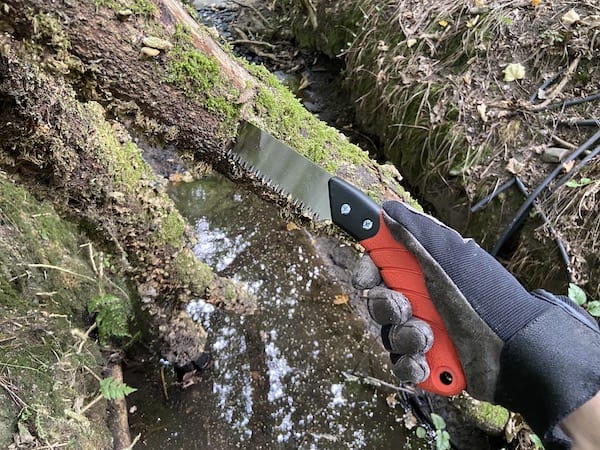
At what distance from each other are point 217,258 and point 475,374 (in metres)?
2.54

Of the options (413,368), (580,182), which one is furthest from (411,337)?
(580,182)

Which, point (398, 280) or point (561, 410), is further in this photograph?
point (398, 280)

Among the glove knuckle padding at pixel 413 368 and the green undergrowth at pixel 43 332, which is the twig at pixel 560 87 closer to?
the glove knuckle padding at pixel 413 368

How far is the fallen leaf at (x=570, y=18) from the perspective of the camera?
10.5ft

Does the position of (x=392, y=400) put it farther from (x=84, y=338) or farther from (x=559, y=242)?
(x=84, y=338)

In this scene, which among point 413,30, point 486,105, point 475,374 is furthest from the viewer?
point 413,30

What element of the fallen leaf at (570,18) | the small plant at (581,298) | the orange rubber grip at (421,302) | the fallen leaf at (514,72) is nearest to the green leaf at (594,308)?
the small plant at (581,298)

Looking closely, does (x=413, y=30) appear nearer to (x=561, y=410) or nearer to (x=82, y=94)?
(x=82, y=94)

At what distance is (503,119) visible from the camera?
3.22 metres

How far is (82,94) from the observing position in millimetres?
1791

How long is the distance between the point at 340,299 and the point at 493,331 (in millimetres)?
1997

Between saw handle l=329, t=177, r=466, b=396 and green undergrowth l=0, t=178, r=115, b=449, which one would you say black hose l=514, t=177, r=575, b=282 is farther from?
green undergrowth l=0, t=178, r=115, b=449

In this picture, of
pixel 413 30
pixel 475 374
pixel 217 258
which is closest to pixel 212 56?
pixel 475 374

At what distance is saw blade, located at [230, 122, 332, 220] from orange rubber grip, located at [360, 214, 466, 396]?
332 millimetres
